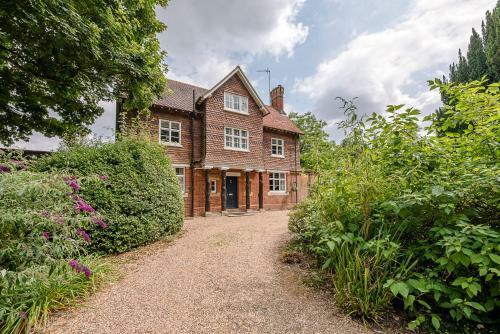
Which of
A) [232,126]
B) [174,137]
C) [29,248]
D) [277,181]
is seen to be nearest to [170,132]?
[174,137]

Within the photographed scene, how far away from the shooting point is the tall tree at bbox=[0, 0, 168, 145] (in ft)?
17.6

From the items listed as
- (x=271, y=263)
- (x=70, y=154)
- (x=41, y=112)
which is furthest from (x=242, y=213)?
(x=41, y=112)

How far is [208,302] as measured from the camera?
331cm

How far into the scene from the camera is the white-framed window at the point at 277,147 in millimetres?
15867

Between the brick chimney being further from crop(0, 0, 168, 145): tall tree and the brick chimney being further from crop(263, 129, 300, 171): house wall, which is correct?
crop(0, 0, 168, 145): tall tree

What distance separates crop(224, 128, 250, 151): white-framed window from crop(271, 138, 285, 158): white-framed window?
107 inches

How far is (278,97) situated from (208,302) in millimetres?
18017

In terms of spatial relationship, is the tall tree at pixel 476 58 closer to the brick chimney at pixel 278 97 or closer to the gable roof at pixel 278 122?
the gable roof at pixel 278 122

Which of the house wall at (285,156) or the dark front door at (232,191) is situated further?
the house wall at (285,156)

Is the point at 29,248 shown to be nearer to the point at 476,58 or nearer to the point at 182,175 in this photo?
the point at 182,175

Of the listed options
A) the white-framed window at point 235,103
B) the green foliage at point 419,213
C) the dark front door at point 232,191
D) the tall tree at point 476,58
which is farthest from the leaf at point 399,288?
the tall tree at point 476,58

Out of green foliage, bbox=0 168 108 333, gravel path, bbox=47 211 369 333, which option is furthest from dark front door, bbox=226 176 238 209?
green foliage, bbox=0 168 108 333

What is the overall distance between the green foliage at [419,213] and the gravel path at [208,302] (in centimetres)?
61

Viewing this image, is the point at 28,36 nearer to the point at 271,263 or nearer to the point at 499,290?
the point at 271,263
